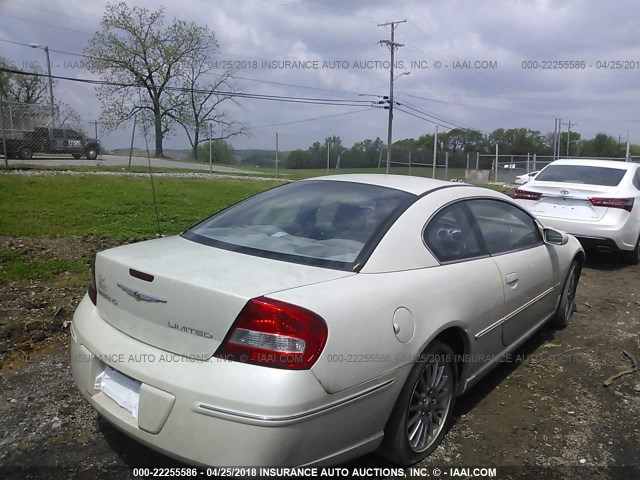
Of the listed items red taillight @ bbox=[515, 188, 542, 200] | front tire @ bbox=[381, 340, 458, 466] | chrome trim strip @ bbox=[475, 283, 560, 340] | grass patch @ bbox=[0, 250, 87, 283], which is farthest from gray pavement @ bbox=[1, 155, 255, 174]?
front tire @ bbox=[381, 340, 458, 466]

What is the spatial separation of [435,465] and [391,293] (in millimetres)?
1003

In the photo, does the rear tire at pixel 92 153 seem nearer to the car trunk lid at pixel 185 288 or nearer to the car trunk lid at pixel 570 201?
the car trunk lid at pixel 570 201

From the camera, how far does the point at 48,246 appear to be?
661cm

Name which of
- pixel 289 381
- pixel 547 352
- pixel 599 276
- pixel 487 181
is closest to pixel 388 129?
pixel 487 181

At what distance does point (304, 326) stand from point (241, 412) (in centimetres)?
40

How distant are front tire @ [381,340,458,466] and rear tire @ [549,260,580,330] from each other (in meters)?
2.18

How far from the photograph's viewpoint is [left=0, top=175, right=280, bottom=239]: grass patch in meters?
7.69

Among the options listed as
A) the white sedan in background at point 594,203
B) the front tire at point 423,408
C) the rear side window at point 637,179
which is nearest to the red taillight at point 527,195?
the white sedan in background at point 594,203

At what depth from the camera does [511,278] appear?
3447 mm

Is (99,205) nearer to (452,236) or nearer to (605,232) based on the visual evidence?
(452,236)

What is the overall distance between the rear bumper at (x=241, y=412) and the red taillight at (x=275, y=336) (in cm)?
4

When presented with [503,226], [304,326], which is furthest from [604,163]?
[304,326]

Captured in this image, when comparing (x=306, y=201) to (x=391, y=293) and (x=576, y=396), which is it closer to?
(x=391, y=293)

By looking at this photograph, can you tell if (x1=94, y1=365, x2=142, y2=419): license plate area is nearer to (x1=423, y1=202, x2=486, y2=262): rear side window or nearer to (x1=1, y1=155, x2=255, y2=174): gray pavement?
(x1=423, y1=202, x2=486, y2=262): rear side window
